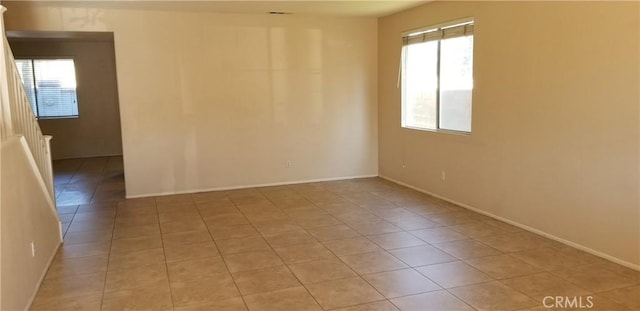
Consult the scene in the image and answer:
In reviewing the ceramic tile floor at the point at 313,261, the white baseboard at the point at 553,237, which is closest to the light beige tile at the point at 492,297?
the ceramic tile floor at the point at 313,261

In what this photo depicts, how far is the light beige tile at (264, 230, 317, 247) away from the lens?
4227mm

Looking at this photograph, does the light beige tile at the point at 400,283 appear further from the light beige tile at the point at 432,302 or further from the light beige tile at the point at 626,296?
the light beige tile at the point at 626,296

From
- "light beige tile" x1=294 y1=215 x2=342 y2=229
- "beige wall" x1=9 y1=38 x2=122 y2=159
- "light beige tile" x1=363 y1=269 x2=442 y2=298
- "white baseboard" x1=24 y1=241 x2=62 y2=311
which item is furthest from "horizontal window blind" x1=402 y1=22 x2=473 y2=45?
"beige wall" x1=9 y1=38 x2=122 y2=159

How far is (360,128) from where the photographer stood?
7102mm

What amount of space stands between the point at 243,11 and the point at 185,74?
1.09 metres

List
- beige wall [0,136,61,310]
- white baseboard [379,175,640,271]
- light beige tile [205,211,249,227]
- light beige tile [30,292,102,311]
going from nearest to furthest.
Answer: beige wall [0,136,61,310] < light beige tile [30,292,102,311] < white baseboard [379,175,640,271] < light beige tile [205,211,249,227]

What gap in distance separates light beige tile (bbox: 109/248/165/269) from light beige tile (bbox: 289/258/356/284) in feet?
3.72

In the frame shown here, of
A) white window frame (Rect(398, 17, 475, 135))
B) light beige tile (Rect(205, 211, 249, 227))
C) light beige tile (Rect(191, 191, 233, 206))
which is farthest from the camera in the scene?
light beige tile (Rect(191, 191, 233, 206))

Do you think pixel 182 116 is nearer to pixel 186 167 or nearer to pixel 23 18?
pixel 186 167

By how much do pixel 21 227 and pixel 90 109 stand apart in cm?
735

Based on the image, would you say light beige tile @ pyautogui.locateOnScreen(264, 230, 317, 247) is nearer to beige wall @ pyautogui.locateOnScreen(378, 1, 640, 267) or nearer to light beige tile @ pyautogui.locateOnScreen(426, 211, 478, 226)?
light beige tile @ pyautogui.locateOnScreen(426, 211, 478, 226)

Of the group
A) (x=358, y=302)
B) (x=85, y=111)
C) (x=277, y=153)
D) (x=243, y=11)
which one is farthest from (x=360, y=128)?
(x=85, y=111)

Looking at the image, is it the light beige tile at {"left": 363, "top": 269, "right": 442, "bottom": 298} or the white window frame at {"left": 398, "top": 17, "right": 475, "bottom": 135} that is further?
the white window frame at {"left": 398, "top": 17, "right": 475, "bottom": 135}

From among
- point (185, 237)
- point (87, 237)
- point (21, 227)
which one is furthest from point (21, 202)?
point (185, 237)
